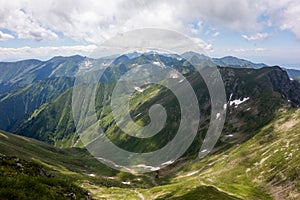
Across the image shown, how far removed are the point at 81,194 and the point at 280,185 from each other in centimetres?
16504

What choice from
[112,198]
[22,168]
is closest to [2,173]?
[22,168]

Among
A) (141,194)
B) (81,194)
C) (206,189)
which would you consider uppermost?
(81,194)

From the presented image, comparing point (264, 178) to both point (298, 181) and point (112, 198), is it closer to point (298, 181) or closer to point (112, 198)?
point (298, 181)

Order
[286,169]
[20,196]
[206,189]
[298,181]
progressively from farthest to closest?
[286,169]
[298,181]
[206,189]
[20,196]

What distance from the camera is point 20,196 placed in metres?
35.4

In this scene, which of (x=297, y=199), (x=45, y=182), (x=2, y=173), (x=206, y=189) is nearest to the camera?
(x=2, y=173)

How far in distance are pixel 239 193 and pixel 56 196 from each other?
5741 inches

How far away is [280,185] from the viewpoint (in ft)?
594

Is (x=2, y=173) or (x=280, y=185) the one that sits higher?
(x=2, y=173)

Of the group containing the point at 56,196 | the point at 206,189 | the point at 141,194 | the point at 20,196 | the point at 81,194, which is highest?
the point at 20,196

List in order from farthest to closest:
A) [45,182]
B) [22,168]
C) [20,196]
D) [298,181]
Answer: [298,181], [22,168], [45,182], [20,196]

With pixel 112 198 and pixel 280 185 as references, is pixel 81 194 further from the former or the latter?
pixel 280 185

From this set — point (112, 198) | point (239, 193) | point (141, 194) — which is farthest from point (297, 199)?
point (112, 198)

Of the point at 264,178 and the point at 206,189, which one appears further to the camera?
the point at 264,178
